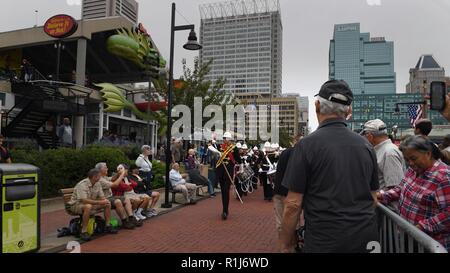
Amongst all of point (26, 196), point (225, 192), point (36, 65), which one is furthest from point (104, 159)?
point (36, 65)

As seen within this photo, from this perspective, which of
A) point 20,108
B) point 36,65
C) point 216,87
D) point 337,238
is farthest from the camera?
point 36,65

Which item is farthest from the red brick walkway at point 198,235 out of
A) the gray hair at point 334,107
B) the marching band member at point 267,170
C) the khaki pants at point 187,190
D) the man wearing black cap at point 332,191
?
the gray hair at point 334,107

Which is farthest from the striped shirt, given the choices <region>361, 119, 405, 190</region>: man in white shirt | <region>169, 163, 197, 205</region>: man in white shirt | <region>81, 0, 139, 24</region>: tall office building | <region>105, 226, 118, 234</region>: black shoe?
<region>81, 0, 139, 24</region>: tall office building

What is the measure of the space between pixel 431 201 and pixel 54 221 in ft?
25.5

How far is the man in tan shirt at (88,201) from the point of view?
7.09 meters

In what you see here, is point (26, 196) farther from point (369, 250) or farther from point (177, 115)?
point (177, 115)

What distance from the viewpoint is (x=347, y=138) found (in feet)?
8.72

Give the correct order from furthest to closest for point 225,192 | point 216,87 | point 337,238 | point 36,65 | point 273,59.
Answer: point 273,59, point 36,65, point 216,87, point 225,192, point 337,238

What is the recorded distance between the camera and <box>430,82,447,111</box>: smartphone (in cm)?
431

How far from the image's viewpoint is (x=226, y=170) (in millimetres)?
9445

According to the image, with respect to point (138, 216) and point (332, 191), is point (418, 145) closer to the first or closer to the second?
point (332, 191)

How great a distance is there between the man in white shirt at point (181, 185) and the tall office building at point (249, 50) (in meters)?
62.7

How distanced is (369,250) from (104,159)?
468 inches

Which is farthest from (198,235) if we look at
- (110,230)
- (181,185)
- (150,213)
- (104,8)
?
(104,8)
